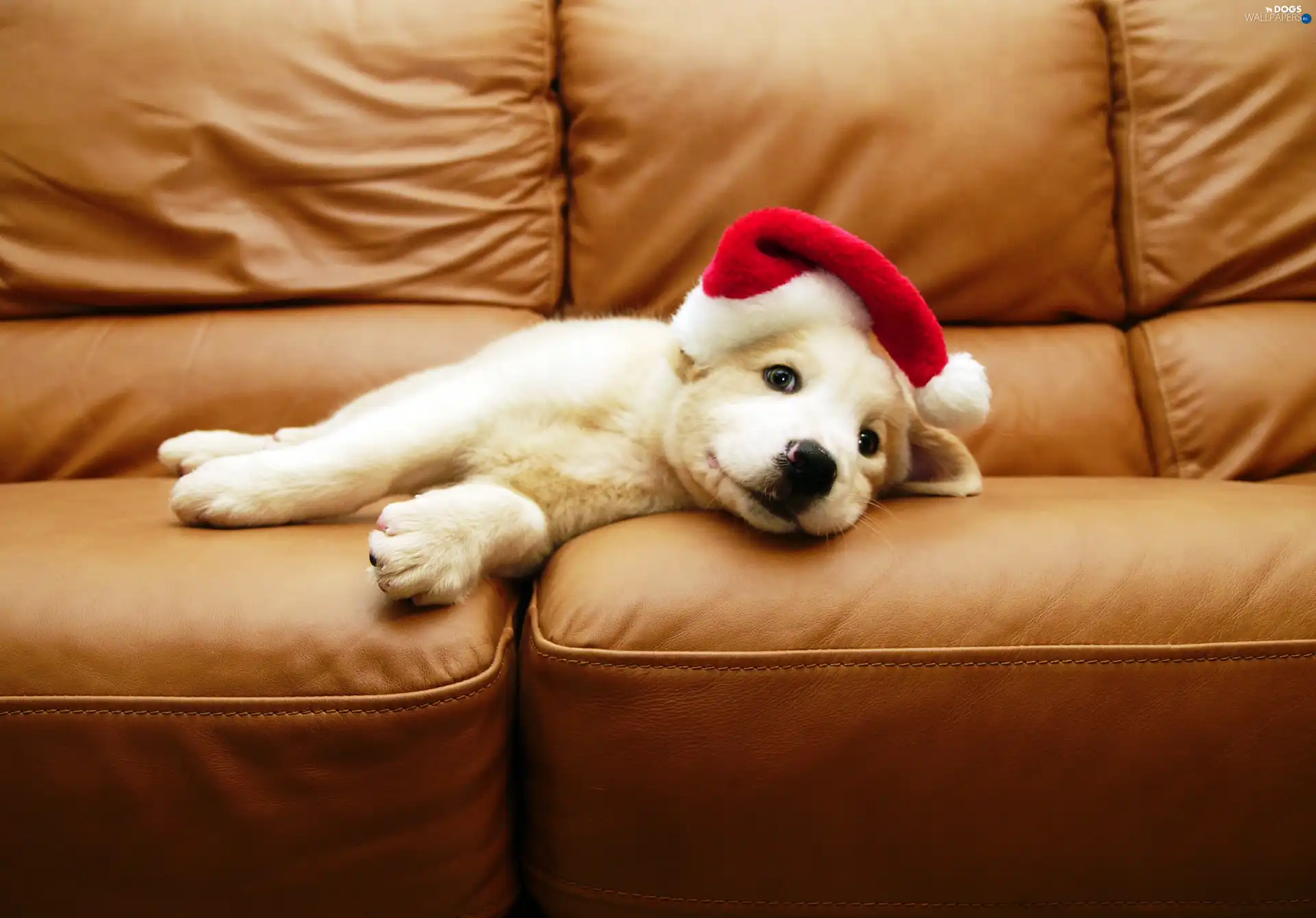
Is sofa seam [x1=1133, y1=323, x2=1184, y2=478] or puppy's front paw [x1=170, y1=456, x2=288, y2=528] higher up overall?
puppy's front paw [x1=170, y1=456, x2=288, y2=528]

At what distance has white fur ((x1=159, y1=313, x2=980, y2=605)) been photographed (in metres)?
1.09

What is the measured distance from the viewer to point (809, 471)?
105 centimetres

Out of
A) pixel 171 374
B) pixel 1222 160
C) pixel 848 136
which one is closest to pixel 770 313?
pixel 848 136

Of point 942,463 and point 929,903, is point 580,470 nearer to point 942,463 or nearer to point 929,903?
point 942,463

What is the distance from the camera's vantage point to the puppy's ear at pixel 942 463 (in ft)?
4.38

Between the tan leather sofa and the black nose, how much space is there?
0.07 meters

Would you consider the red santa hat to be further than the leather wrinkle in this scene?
No

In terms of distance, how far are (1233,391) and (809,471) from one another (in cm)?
140

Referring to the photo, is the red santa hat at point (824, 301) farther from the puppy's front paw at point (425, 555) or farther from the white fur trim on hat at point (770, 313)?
the puppy's front paw at point (425, 555)

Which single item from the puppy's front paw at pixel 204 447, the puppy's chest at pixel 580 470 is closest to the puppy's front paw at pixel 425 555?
the puppy's chest at pixel 580 470

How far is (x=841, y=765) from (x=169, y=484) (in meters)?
1.32

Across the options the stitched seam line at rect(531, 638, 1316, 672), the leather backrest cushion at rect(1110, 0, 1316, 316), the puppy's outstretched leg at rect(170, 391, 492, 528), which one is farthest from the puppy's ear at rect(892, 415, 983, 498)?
the leather backrest cushion at rect(1110, 0, 1316, 316)

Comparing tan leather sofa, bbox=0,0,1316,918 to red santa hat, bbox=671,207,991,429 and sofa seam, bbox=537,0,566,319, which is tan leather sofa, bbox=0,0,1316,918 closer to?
sofa seam, bbox=537,0,566,319

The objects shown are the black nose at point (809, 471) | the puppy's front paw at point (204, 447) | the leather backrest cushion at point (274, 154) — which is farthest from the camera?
the leather backrest cushion at point (274, 154)
